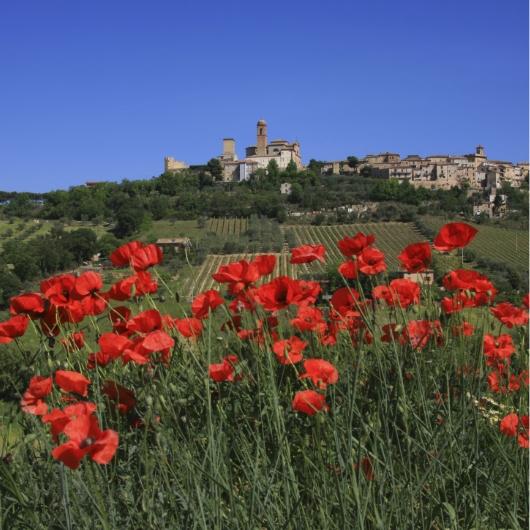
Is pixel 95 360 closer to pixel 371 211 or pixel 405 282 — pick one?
pixel 405 282

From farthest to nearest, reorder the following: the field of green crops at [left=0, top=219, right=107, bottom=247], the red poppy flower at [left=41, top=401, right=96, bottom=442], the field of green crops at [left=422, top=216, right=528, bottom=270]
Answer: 1. the field of green crops at [left=0, top=219, right=107, bottom=247]
2. the field of green crops at [left=422, top=216, right=528, bottom=270]
3. the red poppy flower at [left=41, top=401, right=96, bottom=442]

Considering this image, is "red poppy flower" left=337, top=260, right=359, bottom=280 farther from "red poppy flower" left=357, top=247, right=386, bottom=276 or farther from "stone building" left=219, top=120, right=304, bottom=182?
"stone building" left=219, top=120, right=304, bottom=182

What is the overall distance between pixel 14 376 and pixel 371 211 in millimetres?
64887

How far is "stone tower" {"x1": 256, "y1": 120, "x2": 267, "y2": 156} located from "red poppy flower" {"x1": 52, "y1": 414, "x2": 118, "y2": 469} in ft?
326

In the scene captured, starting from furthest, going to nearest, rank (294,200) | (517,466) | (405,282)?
(294,200)
(405,282)
(517,466)

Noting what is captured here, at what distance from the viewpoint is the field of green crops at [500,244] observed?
131 feet

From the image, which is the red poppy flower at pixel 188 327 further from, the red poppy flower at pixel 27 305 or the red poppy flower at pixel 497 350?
the red poppy flower at pixel 497 350

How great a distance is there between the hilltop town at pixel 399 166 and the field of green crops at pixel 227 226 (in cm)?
2607

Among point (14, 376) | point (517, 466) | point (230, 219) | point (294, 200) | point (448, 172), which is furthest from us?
point (448, 172)

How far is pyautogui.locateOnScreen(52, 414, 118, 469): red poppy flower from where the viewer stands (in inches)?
35.3

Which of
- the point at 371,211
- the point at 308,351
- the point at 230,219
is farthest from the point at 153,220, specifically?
the point at 308,351

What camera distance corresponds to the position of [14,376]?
183cm

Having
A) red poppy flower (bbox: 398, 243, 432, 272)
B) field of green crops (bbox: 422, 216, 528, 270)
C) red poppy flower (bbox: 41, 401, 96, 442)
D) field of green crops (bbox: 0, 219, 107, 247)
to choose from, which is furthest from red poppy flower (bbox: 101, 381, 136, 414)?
field of green crops (bbox: 0, 219, 107, 247)

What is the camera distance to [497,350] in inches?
78.9
